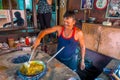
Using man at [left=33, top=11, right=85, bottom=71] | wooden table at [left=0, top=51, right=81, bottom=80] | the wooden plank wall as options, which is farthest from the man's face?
the wooden plank wall

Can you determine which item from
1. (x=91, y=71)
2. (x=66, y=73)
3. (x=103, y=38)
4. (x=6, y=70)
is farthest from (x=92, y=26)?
(x=6, y=70)

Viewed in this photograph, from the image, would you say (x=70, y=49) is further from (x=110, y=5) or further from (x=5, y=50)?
(x=110, y=5)

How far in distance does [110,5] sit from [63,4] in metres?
1.36

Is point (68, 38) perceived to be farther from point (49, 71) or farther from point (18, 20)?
point (18, 20)

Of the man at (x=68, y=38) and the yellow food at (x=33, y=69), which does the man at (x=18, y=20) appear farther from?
the yellow food at (x=33, y=69)

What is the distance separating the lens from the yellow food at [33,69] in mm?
1216

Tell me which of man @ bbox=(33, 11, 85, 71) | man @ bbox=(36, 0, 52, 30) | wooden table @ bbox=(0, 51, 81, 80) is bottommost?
wooden table @ bbox=(0, 51, 81, 80)

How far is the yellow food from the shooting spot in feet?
3.99

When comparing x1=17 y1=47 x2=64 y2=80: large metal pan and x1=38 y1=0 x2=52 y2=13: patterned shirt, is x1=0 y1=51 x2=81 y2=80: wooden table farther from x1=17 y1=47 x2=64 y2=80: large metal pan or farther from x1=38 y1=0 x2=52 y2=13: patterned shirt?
x1=38 y1=0 x2=52 y2=13: patterned shirt

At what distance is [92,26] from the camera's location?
2.91 meters

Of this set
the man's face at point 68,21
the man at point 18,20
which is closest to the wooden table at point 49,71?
the man's face at point 68,21

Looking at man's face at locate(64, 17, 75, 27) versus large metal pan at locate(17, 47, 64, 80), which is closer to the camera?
large metal pan at locate(17, 47, 64, 80)

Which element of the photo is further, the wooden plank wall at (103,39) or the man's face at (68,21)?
the wooden plank wall at (103,39)

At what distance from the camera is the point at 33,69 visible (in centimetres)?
126
